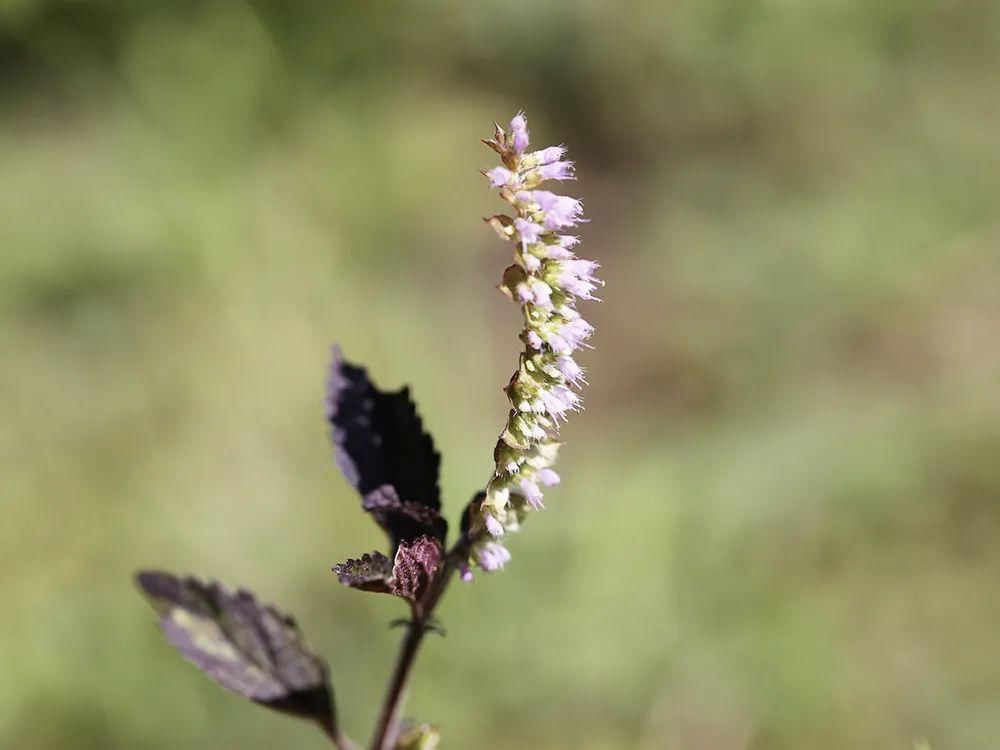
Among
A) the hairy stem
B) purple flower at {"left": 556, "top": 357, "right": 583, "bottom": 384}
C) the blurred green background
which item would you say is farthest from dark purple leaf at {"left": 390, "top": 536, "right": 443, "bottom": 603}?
the blurred green background

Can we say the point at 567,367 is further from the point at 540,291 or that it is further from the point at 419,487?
the point at 419,487

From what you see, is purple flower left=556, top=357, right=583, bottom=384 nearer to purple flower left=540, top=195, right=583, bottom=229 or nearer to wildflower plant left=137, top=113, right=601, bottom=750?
wildflower plant left=137, top=113, right=601, bottom=750

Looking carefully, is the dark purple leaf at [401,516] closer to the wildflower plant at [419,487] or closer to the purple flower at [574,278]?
the wildflower plant at [419,487]

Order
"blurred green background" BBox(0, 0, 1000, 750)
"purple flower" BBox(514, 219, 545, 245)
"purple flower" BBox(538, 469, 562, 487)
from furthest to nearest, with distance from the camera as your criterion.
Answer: "blurred green background" BBox(0, 0, 1000, 750) < "purple flower" BBox(538, 469, 562, 487) < "purple flower" BBox(514, 219, 545, 245)

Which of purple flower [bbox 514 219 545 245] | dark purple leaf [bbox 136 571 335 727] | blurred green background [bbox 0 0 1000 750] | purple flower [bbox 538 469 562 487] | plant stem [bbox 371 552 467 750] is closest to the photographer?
purple flower [bbox 514 219 545 245]

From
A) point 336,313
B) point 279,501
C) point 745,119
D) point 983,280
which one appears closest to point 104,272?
point 336,313

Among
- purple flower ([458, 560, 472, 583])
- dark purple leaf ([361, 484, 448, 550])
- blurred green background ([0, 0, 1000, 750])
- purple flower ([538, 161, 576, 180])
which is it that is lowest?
purple flower ([458, 560, 472, 583])

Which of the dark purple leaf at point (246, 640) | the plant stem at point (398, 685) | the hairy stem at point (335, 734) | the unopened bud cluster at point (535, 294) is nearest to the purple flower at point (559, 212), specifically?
the unopened bud cluster at point (535, 294)
